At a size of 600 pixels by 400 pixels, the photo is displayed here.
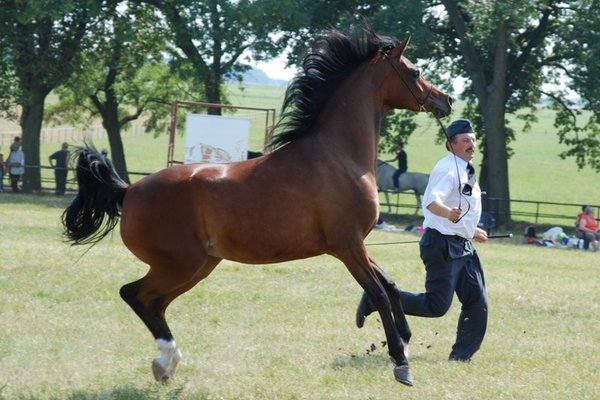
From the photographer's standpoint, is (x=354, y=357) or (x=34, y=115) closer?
(x=354, y=357)

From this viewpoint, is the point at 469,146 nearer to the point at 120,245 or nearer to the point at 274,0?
the point at 120,245

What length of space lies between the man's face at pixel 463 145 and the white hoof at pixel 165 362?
269cm

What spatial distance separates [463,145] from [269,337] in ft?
8.49

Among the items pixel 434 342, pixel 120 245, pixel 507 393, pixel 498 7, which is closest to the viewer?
pixel 507 393

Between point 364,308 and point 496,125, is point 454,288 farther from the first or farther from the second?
point 496,125

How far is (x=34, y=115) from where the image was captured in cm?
3353

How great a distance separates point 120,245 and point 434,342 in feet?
27.8

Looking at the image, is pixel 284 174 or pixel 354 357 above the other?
pixel 284 174

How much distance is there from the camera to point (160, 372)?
7.30 metres

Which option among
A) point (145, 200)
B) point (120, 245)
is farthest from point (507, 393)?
point (120, 245)

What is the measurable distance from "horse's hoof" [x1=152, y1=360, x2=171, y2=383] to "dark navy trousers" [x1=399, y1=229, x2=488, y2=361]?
Result: 203 centimetres

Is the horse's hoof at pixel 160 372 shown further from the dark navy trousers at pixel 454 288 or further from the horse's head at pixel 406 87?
the horse's head at pixel 406 87

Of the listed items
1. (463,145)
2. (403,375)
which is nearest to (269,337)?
(403,375)

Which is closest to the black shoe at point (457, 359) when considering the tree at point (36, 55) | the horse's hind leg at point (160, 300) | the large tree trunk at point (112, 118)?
the horse's hind leg at point (160, 300)
